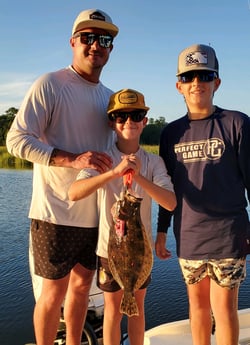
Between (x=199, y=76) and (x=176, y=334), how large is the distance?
2729 millimetres

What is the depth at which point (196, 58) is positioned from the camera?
283cm

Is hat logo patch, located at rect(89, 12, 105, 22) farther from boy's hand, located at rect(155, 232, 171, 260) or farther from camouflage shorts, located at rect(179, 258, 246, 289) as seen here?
camouflage shorts, located at rect(179, 258, 246, 289)

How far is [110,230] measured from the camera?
262cm

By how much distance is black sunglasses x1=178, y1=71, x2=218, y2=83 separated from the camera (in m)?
2.81

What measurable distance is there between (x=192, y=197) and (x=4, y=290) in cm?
636

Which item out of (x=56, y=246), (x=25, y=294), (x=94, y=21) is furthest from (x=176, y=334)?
(x=25, y=294)

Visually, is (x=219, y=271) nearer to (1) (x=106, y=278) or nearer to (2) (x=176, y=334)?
(1) (x=106, y=278)

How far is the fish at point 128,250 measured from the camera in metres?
2.43

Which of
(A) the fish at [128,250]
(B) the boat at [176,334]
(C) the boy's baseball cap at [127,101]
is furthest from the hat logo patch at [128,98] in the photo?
(B) the boat at [176,334]

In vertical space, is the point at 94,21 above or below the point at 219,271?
above

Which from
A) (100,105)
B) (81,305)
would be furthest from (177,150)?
(81,305)

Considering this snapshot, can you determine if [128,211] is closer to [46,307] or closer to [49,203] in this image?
[49,203]

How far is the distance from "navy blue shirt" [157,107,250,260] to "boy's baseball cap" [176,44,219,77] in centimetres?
34

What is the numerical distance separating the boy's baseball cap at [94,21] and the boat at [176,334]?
2.98m
